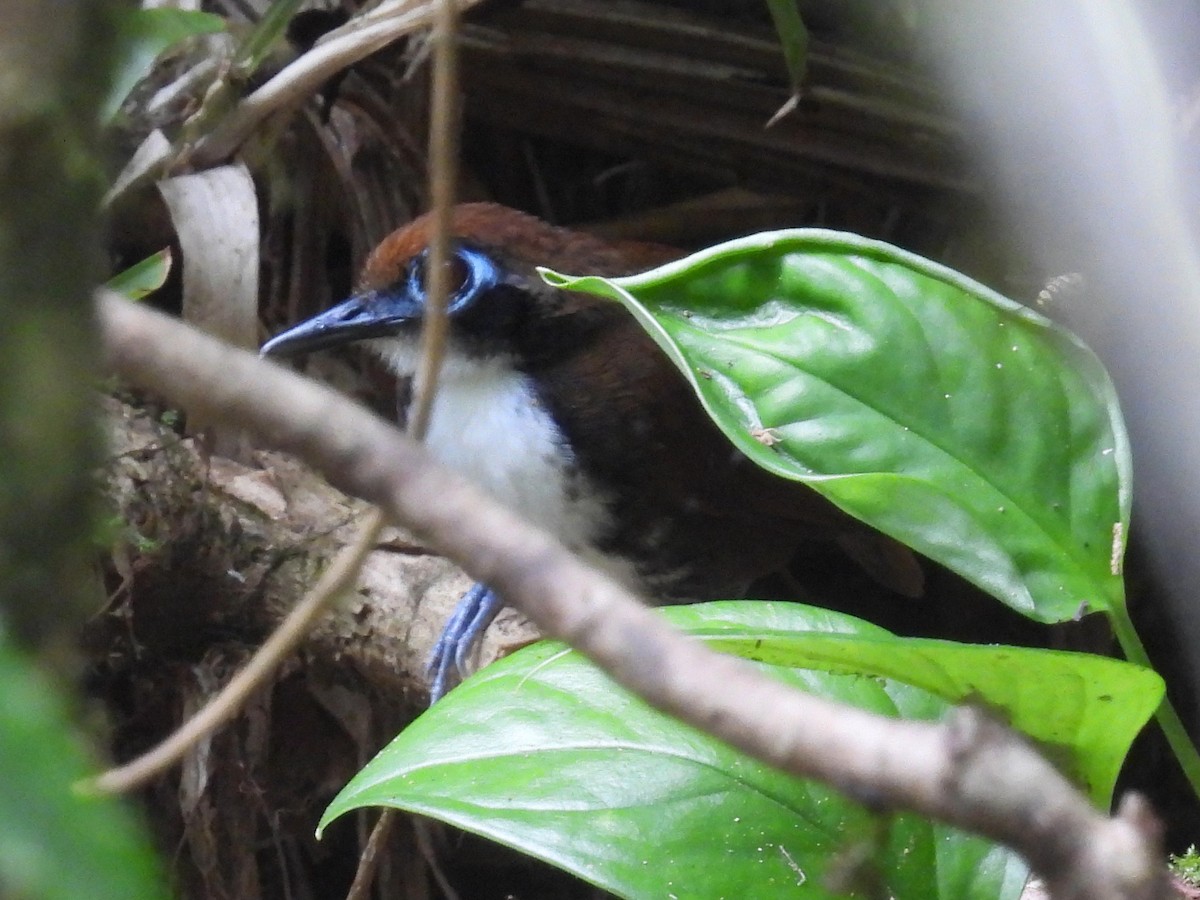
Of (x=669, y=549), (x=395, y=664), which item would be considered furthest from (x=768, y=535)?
(x=395, y=664)

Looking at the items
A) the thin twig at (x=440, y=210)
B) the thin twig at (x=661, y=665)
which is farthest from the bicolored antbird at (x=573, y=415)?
the thin twig at (x=661, y=665)

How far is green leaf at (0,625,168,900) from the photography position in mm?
198

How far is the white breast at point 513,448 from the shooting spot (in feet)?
4.99

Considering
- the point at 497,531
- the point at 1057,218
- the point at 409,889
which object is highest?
the point at 497,531

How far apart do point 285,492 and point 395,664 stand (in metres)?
0.29

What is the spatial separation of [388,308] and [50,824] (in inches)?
58.7

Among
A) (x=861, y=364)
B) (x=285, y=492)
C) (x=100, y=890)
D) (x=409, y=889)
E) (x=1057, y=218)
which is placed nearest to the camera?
(x=100, y=890)

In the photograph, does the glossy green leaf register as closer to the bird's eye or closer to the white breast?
the white breast

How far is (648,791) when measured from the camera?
2.59 feet

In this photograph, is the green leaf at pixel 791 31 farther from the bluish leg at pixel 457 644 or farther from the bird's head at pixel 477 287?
the bluish leg at pixel 457 644

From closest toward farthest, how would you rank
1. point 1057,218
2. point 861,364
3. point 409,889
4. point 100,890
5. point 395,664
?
point 100,890 → point 861,364 → point 1057,218 → point 395,664 → point 409,889

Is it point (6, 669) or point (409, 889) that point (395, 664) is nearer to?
point (409, 889)

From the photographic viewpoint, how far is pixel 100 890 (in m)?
0.20

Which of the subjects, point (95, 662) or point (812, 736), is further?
point (95, 662)
